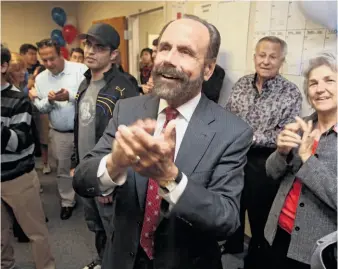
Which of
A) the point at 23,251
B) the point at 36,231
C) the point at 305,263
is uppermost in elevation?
the point at 305,263

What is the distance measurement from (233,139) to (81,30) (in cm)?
655

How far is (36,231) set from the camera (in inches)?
76.5

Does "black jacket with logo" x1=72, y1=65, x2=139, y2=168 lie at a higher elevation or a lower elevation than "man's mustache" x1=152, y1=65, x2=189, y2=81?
lower

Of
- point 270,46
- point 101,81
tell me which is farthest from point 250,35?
point 101,81

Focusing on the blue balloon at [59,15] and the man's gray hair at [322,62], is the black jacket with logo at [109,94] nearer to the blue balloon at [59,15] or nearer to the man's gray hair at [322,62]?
the man's gray hair at [322,62]

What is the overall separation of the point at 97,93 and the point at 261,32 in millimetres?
1359

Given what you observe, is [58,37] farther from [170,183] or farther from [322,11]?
[170,183]

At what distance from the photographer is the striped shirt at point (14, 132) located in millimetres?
1660

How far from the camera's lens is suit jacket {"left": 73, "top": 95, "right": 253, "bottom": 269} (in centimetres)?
93

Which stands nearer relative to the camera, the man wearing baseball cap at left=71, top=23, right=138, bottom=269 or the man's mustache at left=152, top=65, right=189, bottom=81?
the man's mustache at left=152, top=65, right=189, bottom=81

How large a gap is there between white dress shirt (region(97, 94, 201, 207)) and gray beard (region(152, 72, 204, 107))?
0.02 m

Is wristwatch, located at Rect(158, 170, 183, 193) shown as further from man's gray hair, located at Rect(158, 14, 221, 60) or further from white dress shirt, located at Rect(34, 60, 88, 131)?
white dress shirt, located at Rect(34, 60, 88, 131)

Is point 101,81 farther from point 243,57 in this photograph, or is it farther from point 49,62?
point 243,57

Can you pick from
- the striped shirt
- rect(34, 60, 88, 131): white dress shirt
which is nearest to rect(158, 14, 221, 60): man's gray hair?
the striped shirt
